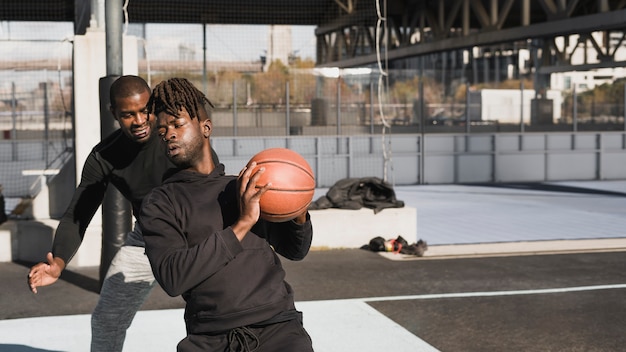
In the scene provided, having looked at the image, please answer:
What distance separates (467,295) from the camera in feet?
28.8

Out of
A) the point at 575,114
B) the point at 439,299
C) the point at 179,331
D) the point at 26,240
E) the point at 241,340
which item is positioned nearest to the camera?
the point at 241,340

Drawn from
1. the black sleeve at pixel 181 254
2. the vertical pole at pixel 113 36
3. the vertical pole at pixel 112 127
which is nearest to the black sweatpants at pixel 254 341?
the black sleeve at pixel 181 254

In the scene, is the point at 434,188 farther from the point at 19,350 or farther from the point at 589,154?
the point at 19,350

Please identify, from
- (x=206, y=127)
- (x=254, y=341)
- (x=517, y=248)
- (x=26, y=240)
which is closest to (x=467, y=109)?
(x=517, y=248)

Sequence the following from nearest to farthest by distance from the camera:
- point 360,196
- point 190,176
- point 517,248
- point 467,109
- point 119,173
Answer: point 190,176
point 119,173
point 517,248
point 360,196
point 467,109

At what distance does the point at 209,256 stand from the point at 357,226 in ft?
28.7

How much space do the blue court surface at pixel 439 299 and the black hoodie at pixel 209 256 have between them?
3427 mm

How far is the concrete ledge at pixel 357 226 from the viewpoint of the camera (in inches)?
462

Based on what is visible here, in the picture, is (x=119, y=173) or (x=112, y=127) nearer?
(x=119, y=173)

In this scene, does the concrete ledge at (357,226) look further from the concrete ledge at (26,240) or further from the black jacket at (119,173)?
the black jacket at (119,173)

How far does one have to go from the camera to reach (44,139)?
21.1 meters

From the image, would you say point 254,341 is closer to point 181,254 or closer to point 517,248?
point 181,254

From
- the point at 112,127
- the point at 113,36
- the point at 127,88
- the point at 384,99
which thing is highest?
the point at 113,36

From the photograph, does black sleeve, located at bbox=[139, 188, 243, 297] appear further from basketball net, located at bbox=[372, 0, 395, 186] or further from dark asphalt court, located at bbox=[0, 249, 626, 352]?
basketball net, located at bbox=[372, 0, 395, 186]
